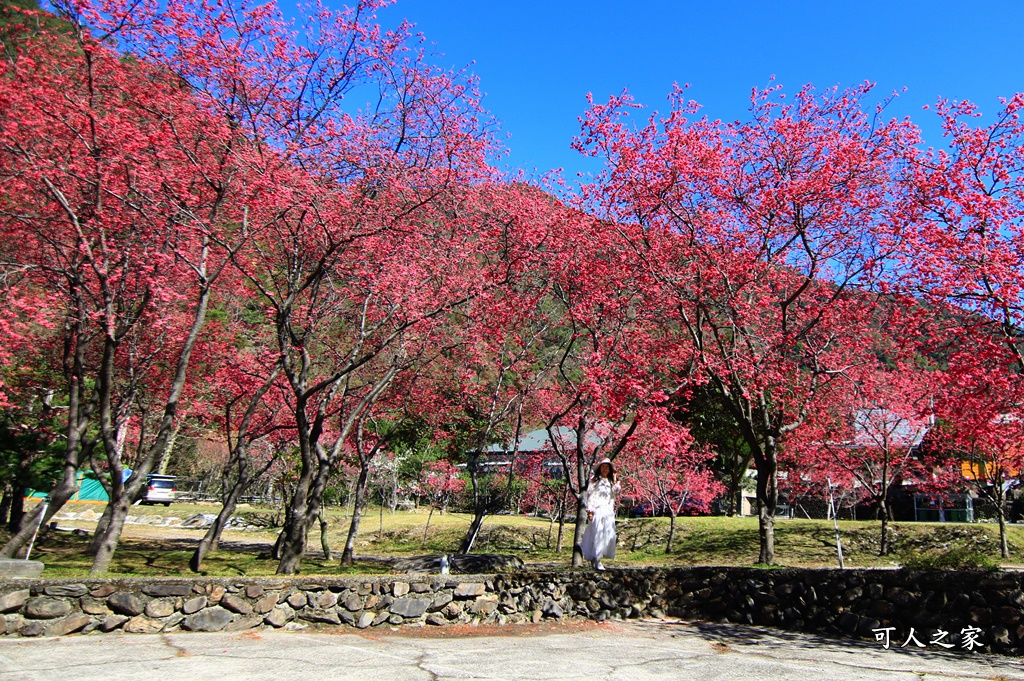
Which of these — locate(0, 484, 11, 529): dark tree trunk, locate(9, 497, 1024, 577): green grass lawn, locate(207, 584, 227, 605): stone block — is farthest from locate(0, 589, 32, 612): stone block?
locate(0, 484, 11, 529): dark tree trunk

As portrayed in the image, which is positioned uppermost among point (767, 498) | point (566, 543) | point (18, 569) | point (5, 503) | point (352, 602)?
point (767, 498)

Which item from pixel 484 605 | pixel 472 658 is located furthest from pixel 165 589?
pixel 484 605

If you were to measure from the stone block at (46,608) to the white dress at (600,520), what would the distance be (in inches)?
227

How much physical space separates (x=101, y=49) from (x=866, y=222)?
36.0ft

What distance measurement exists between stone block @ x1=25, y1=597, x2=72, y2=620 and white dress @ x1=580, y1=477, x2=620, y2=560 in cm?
576

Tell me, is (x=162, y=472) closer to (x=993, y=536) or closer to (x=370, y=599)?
(x=370, y=599)

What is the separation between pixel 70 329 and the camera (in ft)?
33.5

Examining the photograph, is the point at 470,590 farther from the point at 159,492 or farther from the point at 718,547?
the point at 159,492

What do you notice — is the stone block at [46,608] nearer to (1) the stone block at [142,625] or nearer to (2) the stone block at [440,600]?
(1) the stone block at [142,625]

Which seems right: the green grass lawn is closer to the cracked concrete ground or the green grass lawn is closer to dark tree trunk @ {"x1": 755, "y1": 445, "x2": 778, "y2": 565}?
the cracked concrete ground

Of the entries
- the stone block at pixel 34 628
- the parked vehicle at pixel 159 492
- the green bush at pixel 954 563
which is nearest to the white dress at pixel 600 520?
the green bush at pixel 954 563

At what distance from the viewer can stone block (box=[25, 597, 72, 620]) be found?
569 centimetres

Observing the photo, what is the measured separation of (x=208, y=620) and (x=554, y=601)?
4010 mm

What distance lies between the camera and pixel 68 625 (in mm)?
5793
